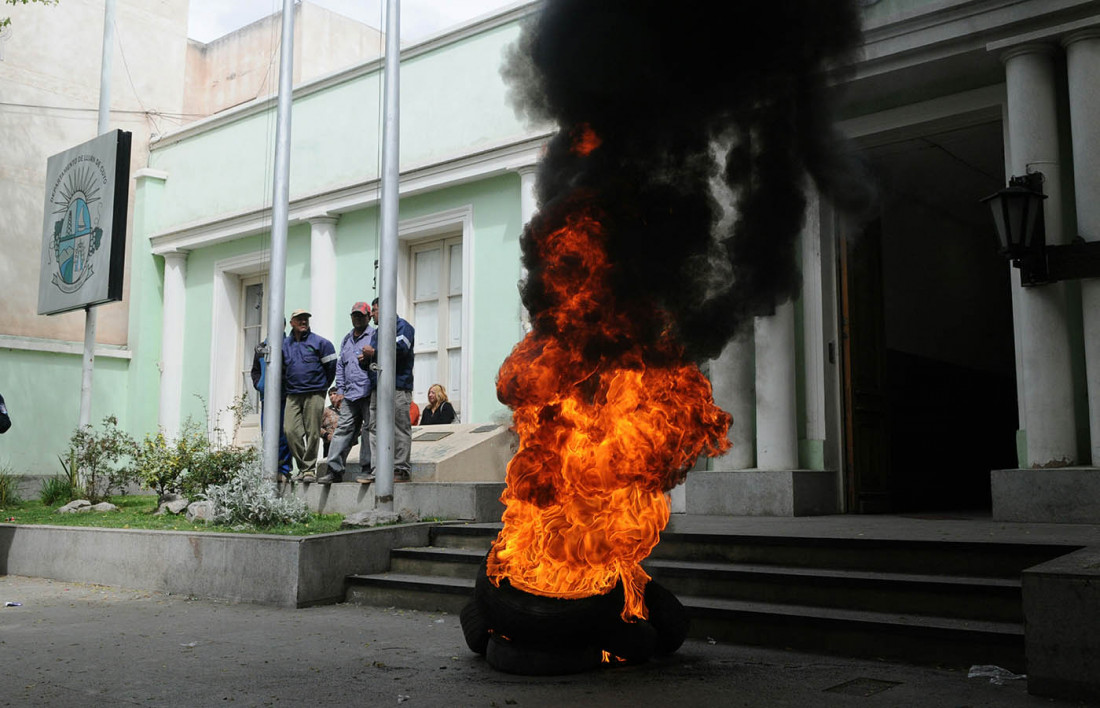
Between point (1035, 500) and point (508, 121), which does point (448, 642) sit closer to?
point (1035, 500)

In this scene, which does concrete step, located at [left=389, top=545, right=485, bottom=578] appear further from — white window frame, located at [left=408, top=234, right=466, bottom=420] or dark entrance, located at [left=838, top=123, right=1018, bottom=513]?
white window frame, located at [left=408, top=234, right=466, bottom=420]

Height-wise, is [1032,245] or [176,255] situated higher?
[176,255]

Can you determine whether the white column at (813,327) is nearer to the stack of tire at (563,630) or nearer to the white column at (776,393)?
the white column at (776,393)

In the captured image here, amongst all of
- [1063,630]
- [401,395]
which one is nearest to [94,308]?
[401,395]

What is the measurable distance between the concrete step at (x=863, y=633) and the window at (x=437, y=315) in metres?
8.17

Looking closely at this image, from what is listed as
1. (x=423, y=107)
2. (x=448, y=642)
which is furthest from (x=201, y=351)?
(x=448, y=642)

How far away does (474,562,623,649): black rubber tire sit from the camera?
208 inches

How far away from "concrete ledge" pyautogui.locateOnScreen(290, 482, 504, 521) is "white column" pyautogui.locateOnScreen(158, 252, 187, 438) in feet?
27.4

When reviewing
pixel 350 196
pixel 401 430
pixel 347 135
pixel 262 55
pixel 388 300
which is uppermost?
pixel 262 55

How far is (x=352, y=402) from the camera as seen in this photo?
35.4ft

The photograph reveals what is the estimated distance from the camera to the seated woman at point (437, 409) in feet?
44.0

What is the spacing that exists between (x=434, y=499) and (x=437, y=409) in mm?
3686

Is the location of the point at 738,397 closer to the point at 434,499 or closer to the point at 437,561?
the point at 434,499

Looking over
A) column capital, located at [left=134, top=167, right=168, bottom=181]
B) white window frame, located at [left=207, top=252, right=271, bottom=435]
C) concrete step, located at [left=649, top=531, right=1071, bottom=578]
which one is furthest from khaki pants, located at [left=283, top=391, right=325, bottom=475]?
column capital, located at [left=134, top=167, right=168, bottom=181]
